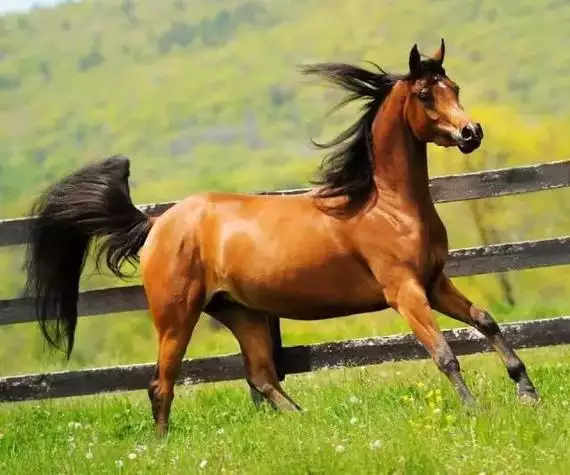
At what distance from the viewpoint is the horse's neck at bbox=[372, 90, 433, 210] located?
20.7 feet

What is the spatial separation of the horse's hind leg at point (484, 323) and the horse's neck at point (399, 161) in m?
0.54

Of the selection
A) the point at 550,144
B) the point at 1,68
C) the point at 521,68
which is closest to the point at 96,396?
the point at 550,144

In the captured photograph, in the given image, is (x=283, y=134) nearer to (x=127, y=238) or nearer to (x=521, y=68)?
(x=521, y=68)

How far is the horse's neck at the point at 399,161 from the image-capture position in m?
6.31

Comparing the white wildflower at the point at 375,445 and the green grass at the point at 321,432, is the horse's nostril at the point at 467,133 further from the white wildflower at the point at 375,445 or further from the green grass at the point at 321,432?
the white wildflower at the point at 375,445

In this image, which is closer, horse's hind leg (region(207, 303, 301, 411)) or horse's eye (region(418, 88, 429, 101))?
horse's eye (region(418, 88, 429, 101))

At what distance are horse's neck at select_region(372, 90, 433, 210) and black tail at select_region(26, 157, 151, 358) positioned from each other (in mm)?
1882

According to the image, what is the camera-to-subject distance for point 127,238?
730 centimetres

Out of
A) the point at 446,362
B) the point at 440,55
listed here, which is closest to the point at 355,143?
the point at 440,55

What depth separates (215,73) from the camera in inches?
6216

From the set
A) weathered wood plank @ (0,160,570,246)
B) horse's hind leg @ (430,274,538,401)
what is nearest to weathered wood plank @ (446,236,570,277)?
weathered wood plank @ (0,160,570,246)

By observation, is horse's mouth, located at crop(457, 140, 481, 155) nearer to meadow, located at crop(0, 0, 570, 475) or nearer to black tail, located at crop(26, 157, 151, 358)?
meadow, located at crop(0, 0, 570, 475)

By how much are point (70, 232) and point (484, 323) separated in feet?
10.4

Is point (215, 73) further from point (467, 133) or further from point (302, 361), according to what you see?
point (467, 133)
